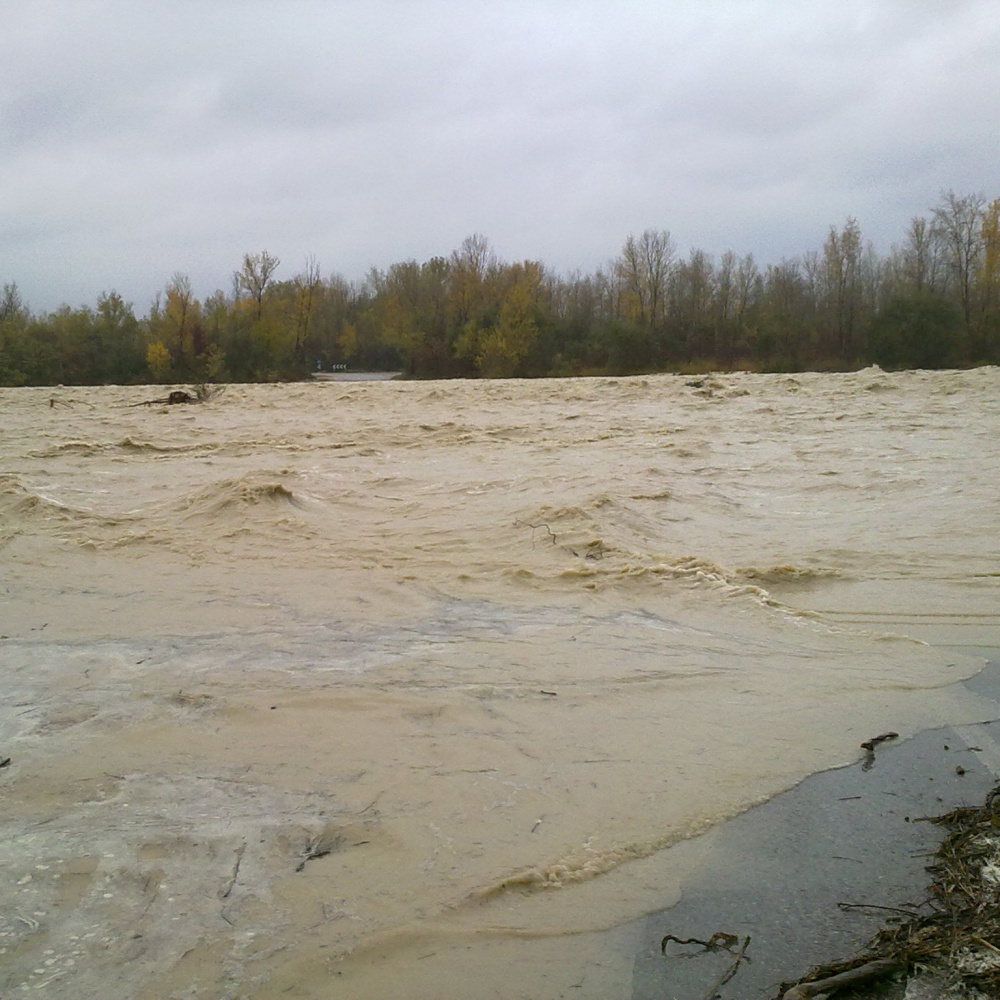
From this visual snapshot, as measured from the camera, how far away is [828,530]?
7.46m

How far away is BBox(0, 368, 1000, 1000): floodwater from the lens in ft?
8.27

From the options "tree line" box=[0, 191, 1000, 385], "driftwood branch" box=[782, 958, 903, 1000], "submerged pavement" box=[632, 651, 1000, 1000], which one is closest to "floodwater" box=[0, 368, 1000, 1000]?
"submerged pavement" box=[632, 651, 1000, 1000]

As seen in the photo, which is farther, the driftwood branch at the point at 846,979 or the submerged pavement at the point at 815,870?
the submerged pavement at the point at 815,870

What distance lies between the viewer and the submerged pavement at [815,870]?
2.35 metres

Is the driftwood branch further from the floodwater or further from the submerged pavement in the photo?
the floodwater

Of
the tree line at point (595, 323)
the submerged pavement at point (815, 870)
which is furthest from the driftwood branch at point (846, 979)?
the tree line at point (595, 323)

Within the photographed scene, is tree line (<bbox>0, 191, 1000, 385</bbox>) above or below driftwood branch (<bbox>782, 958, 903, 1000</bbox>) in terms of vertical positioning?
above

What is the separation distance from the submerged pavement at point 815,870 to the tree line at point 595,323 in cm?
3467

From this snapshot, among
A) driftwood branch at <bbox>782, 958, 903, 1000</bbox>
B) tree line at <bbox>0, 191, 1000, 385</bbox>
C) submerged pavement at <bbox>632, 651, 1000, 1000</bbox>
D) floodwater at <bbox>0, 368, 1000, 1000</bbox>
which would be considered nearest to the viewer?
driftwood branch at <bbox>782, 958, 903, 1000</bbox>

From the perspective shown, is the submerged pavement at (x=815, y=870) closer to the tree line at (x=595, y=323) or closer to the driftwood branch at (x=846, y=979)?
the driftwood branch at (x=846, y=979)

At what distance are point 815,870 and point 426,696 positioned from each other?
1.94 metres

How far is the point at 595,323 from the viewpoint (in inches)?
1688

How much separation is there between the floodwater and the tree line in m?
28.3

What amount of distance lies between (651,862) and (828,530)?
517 centimetres
